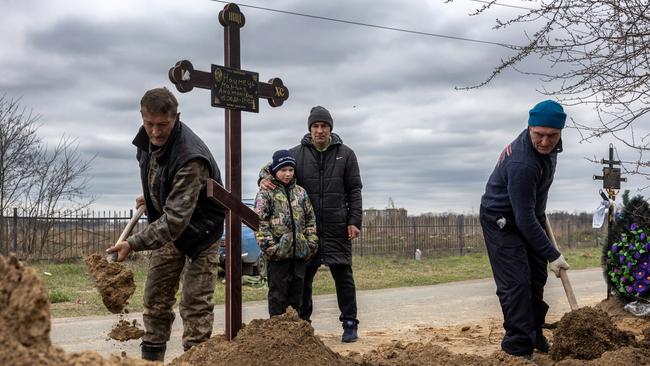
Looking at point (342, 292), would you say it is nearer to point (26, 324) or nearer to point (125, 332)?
point (125, 332)

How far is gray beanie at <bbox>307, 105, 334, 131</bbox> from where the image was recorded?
7.03m

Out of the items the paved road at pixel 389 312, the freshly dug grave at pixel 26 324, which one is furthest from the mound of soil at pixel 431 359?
the freshly dug grave at pixel 26 324

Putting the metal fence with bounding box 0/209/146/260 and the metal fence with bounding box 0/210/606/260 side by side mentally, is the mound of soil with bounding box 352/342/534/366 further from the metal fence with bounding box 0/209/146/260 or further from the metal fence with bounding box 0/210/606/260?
the metal fence with bounding box 0/209/146/260

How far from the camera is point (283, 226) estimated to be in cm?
656

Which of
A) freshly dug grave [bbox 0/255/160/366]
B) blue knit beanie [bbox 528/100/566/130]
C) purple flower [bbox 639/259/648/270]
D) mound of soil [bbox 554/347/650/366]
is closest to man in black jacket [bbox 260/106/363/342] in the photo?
blue knit beanie [bbox 528/100/566/130]

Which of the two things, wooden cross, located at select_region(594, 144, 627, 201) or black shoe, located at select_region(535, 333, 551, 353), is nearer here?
black shoe, located at select_region(535, 333, 551, 353)

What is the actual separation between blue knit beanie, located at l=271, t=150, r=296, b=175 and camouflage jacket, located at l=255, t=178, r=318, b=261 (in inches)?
4.7

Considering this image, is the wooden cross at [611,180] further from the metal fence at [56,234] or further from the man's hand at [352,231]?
the metal fence at [56,234]

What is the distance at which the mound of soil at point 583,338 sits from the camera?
218 inches

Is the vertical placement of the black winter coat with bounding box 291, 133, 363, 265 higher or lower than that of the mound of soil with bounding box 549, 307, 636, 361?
higher

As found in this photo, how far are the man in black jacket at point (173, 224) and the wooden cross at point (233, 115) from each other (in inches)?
5.2

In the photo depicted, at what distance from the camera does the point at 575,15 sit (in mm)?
5594

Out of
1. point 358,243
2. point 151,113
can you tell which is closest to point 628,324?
point 151,113

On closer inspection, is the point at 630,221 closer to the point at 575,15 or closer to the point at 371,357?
the point at 575,15
